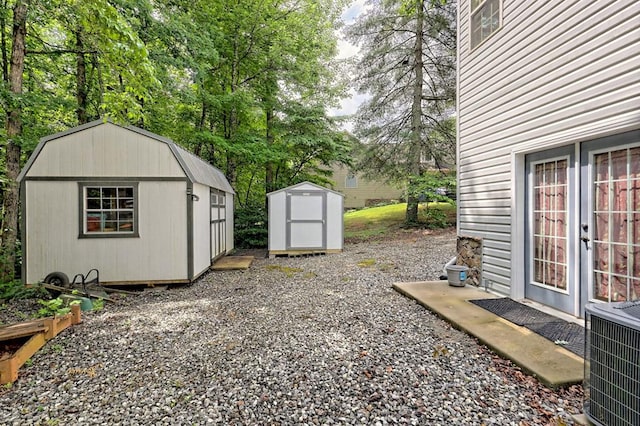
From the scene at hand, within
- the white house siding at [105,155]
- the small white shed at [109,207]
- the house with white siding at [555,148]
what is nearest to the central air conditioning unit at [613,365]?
the house with white siding at [555,148]

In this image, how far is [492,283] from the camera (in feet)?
14.2

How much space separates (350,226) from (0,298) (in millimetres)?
11229

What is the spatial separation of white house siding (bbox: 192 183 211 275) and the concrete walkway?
3.92 metres

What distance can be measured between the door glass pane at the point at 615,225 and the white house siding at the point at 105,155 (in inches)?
233

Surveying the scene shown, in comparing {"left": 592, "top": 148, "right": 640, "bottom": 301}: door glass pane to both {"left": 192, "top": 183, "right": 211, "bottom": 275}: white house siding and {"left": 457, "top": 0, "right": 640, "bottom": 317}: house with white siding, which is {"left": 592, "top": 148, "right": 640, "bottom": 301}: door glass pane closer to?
{"left": 457, "top": 0, "right": 640, "bottom": 317}: house with white siding

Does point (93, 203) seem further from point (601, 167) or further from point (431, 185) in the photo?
point (431, 185)

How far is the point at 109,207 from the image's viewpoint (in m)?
5.45

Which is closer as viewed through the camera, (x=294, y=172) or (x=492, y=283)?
(x=492, y=283)

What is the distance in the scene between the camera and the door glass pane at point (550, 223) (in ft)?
11.1

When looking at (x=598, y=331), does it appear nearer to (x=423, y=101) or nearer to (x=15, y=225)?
(x=15, y=225)

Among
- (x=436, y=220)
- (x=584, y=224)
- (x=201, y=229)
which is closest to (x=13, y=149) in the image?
(x=201, y=229)

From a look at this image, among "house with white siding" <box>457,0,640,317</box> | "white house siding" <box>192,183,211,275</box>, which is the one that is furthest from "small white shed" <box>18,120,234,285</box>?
"house with white siding" <box>457,0,640,317</box>

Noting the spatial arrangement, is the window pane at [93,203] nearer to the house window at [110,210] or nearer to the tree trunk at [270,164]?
the house window at [110,210]

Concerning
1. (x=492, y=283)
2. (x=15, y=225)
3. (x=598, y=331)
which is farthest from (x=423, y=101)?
(x=15, y=225)
